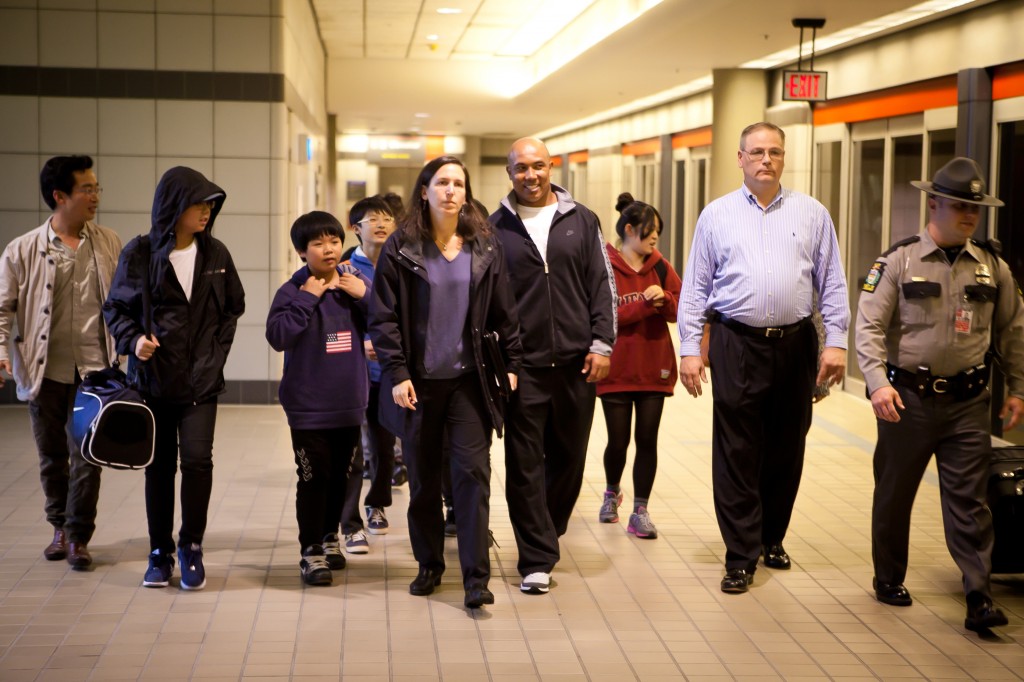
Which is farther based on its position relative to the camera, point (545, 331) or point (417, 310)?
point (545, 331)

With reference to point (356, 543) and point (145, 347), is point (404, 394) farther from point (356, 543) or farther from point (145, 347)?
point (356, 543)

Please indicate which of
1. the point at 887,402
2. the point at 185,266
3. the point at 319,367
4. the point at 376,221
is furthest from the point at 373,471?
the point at 887,402

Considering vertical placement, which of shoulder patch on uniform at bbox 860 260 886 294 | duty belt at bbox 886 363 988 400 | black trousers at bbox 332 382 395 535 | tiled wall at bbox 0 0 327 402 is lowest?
black trousers at bbox 332 382 395 535

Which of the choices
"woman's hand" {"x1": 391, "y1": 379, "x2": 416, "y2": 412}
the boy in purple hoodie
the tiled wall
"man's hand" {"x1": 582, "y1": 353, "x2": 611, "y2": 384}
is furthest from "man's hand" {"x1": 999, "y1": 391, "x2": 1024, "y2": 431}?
the tiled wall

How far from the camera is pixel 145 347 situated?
4.45m

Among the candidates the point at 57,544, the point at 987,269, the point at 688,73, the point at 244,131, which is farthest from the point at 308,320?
the point at 688,73

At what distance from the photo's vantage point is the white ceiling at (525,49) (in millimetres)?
10070

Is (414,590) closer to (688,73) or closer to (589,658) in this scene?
(589,658)

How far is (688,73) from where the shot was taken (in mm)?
14289

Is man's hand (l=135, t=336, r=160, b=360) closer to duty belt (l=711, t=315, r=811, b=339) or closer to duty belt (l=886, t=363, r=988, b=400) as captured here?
duty belt (l=711, t=315, r=811, b=339)

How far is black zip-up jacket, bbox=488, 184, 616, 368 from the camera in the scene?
4789mm

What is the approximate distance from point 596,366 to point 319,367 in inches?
41.6

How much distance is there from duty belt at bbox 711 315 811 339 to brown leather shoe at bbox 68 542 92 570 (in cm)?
268

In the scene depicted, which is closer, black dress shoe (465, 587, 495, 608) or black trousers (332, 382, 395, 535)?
black dress shoe (465, 587, 495, 608)
